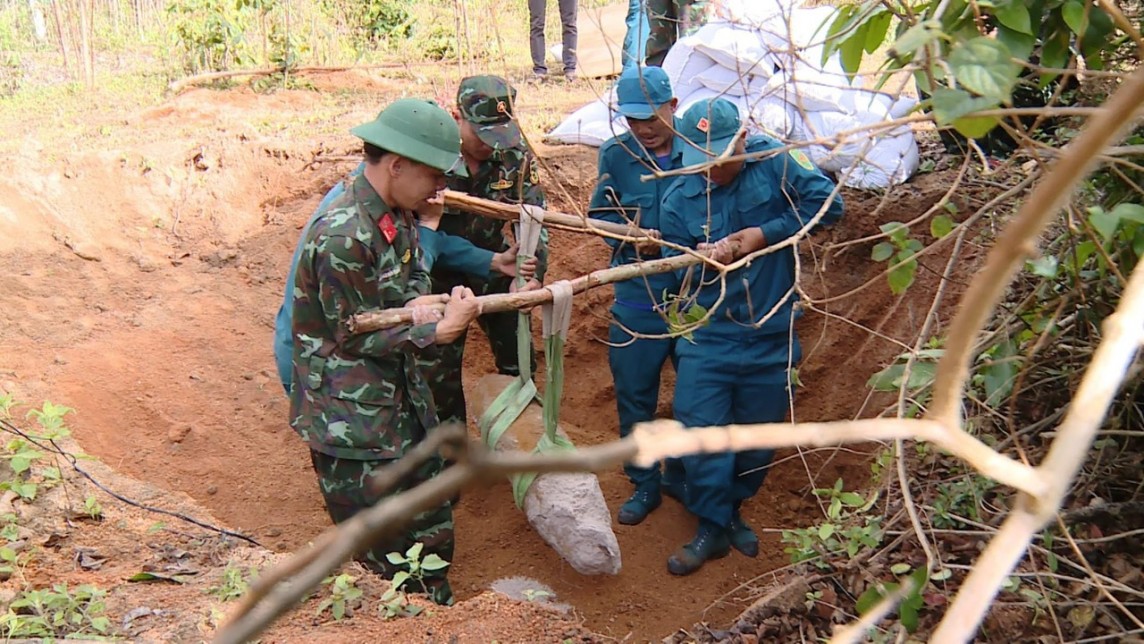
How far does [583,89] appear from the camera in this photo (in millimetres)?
8320

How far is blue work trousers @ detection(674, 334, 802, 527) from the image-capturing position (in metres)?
3.88

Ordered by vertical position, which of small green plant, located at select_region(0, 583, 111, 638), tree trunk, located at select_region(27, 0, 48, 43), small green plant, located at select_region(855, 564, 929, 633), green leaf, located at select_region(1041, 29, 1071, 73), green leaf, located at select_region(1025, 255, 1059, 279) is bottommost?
small green plant, located at select_region(0, 583, 111, 638)

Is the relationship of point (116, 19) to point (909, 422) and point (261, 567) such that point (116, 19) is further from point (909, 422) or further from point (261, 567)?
point (909, 422)

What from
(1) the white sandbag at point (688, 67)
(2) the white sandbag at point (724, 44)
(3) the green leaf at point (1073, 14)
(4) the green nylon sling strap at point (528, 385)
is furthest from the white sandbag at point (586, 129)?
(3) the green leaf at point (1073, 14)

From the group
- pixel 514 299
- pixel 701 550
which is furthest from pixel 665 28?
pixel 514 299

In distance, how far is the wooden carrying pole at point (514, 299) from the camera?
294cm

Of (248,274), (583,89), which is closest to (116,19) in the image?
(583,89)

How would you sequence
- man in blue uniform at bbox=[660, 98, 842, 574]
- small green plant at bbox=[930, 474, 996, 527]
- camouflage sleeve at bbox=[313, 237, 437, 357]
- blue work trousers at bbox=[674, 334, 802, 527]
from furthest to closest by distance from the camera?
blue work trousers at bbox=[674, 334, 802, 527] → man in blue uniform at bbox=[660, 98, 842, 574] → camouflage sleeve at bbox=[313, 237, 437, 357] → small green plant at bbox=[930, 474, 996, 527]

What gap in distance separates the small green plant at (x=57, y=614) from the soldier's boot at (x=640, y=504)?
244cm

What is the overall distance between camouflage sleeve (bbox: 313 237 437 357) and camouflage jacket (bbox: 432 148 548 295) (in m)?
1.04

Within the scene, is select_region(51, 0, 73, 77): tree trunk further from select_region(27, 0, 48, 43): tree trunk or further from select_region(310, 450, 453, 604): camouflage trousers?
select_region(310, 450, 453, 604): camouflage trousers

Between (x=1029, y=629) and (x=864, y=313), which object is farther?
(x=864, y=313)

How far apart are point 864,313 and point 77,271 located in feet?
15.1

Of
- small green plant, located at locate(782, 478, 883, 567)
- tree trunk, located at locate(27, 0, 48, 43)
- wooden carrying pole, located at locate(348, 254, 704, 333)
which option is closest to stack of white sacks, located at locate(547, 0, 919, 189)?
wooden carrying pole, located at locate(348, 254, 704, 333)
